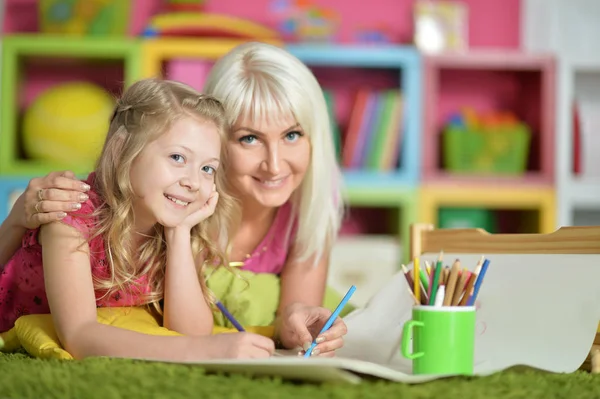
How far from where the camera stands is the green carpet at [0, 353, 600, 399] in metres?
0.68

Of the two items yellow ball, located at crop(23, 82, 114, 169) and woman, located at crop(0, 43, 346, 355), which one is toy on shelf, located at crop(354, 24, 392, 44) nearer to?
yellow ball, located at crop(23, 82, 114, 169)

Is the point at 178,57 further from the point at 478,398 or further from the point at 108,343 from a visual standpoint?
the point at 478,398

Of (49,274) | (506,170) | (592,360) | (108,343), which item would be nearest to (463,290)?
(592,360)

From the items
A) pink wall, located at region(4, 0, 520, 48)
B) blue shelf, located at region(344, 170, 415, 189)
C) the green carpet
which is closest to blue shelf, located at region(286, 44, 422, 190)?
blue shelf, located at region(344, 170, 415, 189)

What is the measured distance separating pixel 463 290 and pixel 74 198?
527mm

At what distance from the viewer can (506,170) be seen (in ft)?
8.62

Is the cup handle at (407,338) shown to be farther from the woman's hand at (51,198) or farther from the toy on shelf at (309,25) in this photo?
the toy on shelf at (309,25)

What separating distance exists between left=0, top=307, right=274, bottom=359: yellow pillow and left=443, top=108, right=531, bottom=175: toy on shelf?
1.64m

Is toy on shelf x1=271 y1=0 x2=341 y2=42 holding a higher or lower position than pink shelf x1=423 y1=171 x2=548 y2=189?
higher

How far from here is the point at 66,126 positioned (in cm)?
246

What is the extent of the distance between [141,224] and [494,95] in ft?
6.52

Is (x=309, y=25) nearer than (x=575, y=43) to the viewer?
Yes

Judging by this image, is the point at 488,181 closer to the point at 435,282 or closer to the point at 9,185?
the point at 9,185

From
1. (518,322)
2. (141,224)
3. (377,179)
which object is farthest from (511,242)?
(377,179)
